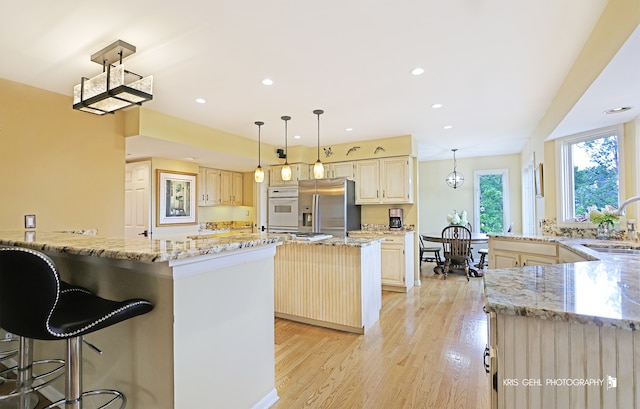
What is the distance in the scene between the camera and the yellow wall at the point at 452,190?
6.52 metres

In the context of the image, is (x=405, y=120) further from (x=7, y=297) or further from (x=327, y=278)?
(x=7, y=297)

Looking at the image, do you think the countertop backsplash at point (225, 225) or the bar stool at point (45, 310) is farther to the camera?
the countertop backsplash at point (225, 225)

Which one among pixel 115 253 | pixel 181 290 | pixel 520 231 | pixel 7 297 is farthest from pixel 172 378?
pixel 520 231

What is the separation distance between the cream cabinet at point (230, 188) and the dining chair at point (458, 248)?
436 cm

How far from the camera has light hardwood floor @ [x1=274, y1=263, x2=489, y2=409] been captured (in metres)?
1.97

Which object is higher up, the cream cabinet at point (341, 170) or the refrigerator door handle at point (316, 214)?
the cream cabinet at point (341, 170)

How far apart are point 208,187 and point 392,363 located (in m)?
4.92

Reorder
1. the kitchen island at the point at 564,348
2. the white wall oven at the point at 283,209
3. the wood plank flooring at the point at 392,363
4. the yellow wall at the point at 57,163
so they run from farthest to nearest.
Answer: the white wall oven at the point at 283,209 < the yellow wall at the point at 57,163 < the wood plank flooring at the point at 392,363 < the kitchen island at the point at 564,348

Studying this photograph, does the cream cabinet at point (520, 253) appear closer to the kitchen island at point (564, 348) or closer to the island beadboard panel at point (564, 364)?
the kitchen island at point (564, 348)

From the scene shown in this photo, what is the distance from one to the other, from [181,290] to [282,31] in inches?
68.8

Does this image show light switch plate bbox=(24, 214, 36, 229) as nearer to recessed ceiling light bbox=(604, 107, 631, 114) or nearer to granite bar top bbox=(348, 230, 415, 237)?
granite bar top bbox=(348, 230, 415, 237)

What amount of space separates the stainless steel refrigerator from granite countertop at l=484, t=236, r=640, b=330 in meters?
3.69

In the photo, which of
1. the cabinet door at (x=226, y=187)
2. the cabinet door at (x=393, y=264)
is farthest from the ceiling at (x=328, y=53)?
the cabinet door at (x=226, y=187)

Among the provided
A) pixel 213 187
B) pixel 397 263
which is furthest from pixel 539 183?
pixel 213 187
